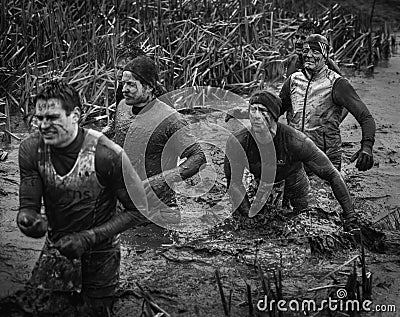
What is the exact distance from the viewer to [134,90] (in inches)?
206

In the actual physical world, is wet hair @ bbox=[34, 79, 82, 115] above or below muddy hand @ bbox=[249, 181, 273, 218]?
above

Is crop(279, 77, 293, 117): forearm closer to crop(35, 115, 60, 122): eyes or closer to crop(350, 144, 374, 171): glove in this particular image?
crop(350, 144, 374, 171): glove

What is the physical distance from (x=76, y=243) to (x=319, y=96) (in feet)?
10.4

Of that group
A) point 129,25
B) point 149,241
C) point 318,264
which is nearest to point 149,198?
point 149,241

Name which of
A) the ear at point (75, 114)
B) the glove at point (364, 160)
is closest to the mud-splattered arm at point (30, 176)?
the ear at point (75, 114)

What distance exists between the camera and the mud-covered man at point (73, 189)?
3.83 meters

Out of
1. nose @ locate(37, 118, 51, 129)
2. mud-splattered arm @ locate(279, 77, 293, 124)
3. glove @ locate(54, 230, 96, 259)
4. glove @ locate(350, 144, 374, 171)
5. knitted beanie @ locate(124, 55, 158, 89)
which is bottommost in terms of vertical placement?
glove @ locate(350, 144, 374, 171)

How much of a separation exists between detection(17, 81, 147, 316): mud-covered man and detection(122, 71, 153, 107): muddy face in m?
1.28

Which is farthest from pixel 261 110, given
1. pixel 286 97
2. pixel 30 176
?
pixel 30 176

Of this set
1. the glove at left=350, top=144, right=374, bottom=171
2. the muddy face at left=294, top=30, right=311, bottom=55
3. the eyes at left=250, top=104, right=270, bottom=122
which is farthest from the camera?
the muddy face at left=294, top=30, right=311, bottom=55

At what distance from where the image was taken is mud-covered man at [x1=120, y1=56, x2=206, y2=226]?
5.23m

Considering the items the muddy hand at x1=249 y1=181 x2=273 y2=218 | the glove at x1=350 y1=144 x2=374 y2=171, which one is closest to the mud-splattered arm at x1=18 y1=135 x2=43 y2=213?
the muddy hand at x1=249 y1=181 x2=273 y2=218

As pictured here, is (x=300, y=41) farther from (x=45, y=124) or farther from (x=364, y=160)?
(x=45, y=124)

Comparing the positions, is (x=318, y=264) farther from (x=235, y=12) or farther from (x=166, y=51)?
(x=235, y=12)
